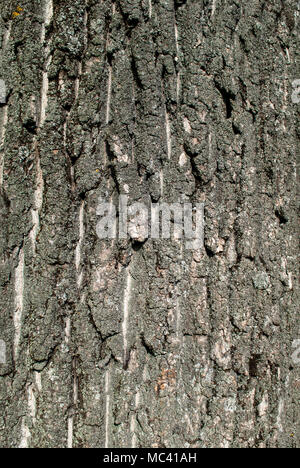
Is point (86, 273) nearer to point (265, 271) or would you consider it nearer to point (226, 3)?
point (265, 271)

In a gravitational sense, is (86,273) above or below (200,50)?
below

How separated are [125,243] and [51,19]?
746 millimetres

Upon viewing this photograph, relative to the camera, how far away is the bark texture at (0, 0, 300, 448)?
1176 millimetres

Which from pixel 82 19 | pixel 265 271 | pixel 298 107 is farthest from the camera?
pixel 298 107

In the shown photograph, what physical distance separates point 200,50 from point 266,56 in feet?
0.88

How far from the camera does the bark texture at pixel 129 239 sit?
1.18 meters

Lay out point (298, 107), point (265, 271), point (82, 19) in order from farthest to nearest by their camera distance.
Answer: point (298, 107)
point (265, 271)
point (82, 19)

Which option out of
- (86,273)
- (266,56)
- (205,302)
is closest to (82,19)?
(266,56)

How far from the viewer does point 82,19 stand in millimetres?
1167

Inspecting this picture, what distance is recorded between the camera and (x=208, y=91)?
1.22 m

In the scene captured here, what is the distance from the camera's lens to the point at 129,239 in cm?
121

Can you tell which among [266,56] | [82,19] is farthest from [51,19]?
[266,56]

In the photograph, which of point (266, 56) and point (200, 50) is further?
point (266, 56)
